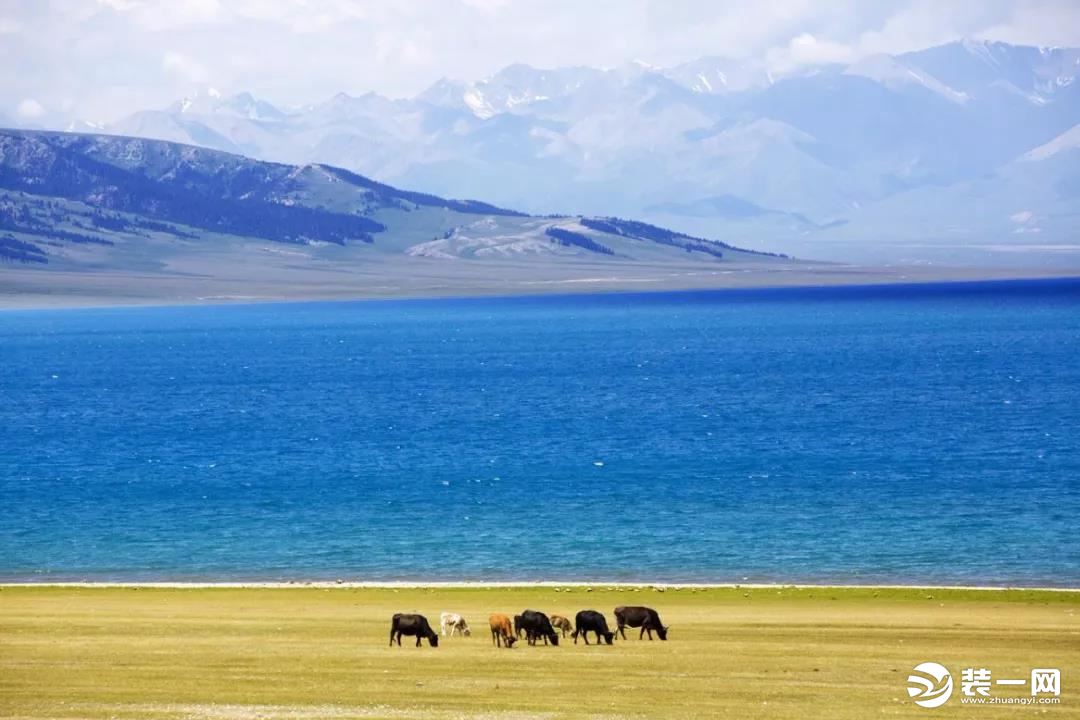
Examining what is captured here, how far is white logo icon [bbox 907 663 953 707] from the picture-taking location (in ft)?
72.1

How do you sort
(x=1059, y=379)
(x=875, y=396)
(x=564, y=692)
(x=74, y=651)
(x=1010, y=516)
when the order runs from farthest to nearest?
(x=1059, y=379), (x=875, y=396), (x=1010, y=516), (x=74, y=651), (x=564, y=692)

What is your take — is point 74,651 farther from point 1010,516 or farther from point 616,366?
point 616,366

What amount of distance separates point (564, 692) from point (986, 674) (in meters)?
6.28

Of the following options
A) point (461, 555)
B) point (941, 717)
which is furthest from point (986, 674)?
point (461, 555)

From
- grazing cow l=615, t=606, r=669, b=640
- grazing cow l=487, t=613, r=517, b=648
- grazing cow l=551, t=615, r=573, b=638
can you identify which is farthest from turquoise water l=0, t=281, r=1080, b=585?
grazing cow l=487, t=613, r=517, b=648

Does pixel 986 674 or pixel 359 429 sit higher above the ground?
pixel 986 674

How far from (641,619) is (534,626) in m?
1.88

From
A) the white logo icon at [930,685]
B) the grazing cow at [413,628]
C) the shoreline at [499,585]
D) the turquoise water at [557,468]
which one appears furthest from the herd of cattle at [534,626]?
the turquoise water at [557,468]

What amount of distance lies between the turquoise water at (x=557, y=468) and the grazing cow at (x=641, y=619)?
1093 centimetres

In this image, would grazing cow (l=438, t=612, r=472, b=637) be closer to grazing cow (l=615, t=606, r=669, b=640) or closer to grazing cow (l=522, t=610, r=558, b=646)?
grazing cow (l=522, t=610, r=558, b=646)

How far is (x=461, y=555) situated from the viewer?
41.7m

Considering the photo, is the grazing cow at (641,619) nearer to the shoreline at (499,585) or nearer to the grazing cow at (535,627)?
the grazing cow at (535,627)

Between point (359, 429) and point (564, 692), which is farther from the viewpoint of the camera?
point (359, 429)

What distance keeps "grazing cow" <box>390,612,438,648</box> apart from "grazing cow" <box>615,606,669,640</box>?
3171mm
